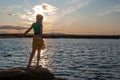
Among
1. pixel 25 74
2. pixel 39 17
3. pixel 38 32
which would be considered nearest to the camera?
pixel 25 74

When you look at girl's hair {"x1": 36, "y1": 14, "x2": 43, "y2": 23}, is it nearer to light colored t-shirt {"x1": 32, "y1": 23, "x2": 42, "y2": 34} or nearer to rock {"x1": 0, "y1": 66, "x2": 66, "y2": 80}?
light colored t-shirt {"x1": 32, "y1": 23, "x2": 42, "y2": 34}

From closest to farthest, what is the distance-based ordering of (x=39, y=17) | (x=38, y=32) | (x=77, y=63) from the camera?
(x=39, y=17) < (x=38, y=32) < (x=77, y=63)

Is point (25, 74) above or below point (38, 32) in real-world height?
below

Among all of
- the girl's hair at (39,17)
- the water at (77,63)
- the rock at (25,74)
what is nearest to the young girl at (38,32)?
the girl's hair at (39,17)

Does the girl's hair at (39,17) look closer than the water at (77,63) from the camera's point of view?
Yes

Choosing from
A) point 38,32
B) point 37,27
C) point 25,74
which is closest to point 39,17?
point 37,27

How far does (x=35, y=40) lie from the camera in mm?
15438

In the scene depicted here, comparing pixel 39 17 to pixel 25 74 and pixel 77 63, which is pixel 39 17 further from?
pixel 77 63

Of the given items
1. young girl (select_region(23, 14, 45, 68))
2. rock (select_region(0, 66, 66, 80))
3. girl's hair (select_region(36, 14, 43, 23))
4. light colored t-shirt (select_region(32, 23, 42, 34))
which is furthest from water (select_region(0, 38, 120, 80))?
girl's hair (select_region(36, 14, 43, 23))

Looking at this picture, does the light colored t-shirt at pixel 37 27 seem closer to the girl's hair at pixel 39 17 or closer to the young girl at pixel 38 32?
the young girl at pixel 38 32

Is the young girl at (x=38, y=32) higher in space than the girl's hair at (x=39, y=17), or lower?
lower

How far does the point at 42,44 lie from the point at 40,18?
1530 mm

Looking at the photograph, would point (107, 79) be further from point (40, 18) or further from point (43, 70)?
point (40, 18)

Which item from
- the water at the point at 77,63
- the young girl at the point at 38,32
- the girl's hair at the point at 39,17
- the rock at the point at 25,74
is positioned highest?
the girl's hair at the point at 39,17
